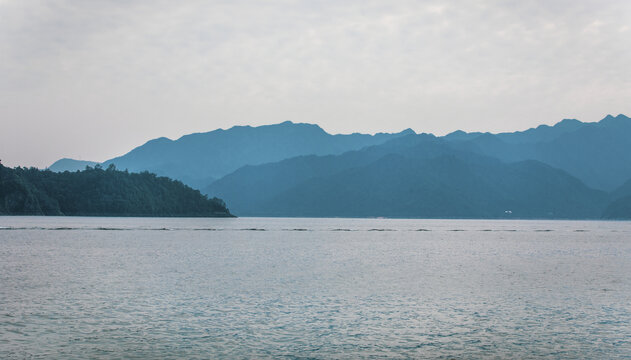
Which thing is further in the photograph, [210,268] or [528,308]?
[210,268]

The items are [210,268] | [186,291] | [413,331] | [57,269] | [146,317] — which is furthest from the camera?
[210,268]

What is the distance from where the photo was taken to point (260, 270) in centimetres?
8044

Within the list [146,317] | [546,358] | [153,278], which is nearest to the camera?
[546,358]

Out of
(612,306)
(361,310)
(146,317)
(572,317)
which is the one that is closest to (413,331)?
(361,310)

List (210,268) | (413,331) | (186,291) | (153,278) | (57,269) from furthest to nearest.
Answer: (210,268) < (57,269) < (153,278) < (186,291) < (413,331)

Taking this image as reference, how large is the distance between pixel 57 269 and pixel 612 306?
6252 centimetres

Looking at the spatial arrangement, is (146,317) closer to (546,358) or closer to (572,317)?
(546,358)

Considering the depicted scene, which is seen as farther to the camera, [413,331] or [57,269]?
[57,269]

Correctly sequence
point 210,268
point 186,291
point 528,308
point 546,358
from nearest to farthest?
point 546,358
point 528,308
point 186,291
point 210,268

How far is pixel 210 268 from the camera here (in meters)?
82.6

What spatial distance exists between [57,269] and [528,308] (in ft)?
186

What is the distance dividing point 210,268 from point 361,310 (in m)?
40.3

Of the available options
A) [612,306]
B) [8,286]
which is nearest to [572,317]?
[612,306]

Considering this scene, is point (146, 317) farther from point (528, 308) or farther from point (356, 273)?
point (356, 273)
